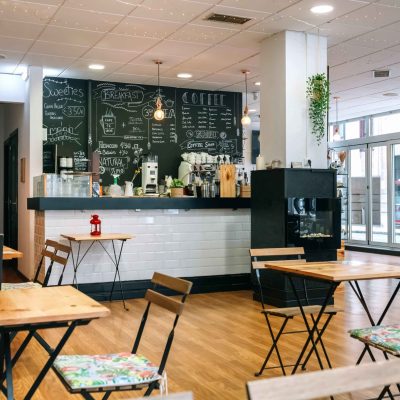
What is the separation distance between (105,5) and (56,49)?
184 cm

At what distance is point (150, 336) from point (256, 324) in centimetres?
107

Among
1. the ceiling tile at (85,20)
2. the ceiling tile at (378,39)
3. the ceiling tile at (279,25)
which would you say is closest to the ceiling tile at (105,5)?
the ceiling tile at (85,20)

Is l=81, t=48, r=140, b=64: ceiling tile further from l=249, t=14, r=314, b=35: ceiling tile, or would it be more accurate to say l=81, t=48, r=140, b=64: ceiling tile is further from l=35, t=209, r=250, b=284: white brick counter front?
l=35, t=209, r=250, b=284: white brick counter front

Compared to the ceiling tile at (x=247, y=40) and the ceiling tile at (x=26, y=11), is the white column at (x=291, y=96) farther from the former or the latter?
the ceiling tile at (x=26, y=11)

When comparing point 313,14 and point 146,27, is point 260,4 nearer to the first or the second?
point 313,14

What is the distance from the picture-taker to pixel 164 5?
5598 mm

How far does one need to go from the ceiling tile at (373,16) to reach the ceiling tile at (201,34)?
4.10 feet

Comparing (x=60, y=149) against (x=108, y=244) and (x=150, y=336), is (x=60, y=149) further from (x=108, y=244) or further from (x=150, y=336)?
(x=150, y=336)

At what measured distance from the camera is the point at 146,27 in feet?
20.8

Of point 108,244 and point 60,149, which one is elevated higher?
point 60,149

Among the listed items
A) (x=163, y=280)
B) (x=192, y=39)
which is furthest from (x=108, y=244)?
(x=163, y=280)

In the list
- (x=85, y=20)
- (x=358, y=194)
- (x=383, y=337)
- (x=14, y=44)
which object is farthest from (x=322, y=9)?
→ (x=358, y=194)

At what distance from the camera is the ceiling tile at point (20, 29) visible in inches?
244

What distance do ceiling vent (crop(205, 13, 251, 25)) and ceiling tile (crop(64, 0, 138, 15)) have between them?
2.67 ft
